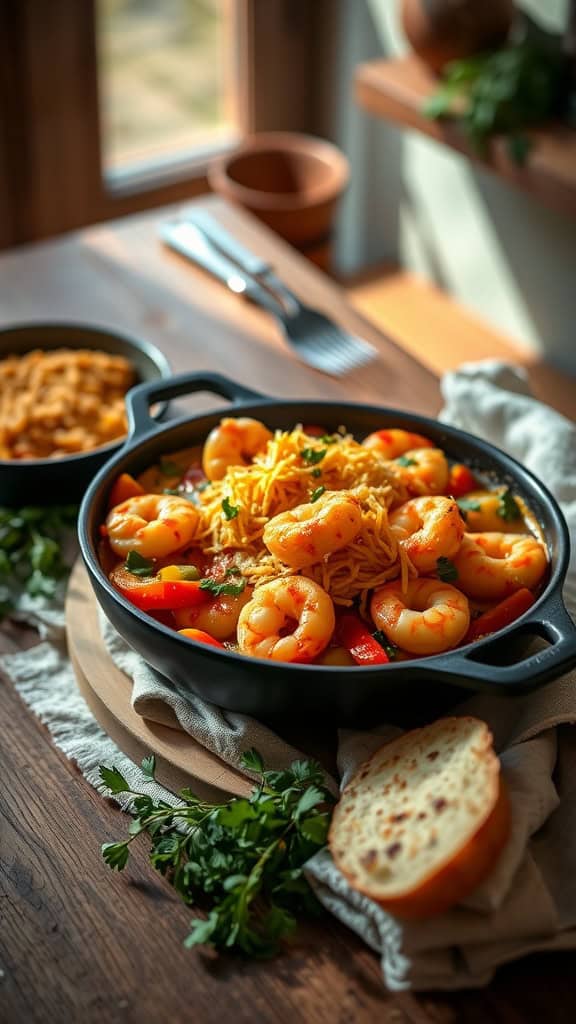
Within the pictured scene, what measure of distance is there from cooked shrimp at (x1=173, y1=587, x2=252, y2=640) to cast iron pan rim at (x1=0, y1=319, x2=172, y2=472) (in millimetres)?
445

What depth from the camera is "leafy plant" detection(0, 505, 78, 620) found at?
5.81 ft

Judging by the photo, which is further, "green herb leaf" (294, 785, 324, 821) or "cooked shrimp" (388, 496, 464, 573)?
"cooked shrimp" (388, 496, 464, 573)

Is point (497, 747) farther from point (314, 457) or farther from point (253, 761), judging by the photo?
point (314, 457)

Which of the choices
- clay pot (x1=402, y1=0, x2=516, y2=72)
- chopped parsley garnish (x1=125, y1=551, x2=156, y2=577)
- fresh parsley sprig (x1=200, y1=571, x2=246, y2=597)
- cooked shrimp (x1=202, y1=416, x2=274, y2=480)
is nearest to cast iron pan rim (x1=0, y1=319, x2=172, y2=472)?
cooked shrimp (x1=202, y1=416, x2=274, y2=480)

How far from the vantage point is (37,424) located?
6.29ft

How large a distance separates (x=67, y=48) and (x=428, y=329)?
4.60ft

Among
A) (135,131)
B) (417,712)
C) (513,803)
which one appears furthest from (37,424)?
(135,131)

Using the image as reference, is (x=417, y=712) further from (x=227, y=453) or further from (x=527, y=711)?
(x=227, y=453)

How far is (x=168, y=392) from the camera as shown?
1816mm

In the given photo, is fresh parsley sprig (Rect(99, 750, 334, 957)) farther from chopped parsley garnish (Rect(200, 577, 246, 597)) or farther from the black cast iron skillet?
chopped parsley garnish (Rect(200, 577, 246, 597))

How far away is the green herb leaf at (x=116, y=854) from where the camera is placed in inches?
52.4

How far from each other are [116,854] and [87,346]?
1.07 m

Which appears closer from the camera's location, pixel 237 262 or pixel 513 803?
pixel 513 803

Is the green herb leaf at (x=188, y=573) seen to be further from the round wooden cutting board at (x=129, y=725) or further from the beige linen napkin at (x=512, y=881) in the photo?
the beige linen napkin at (x=512, y=881)
